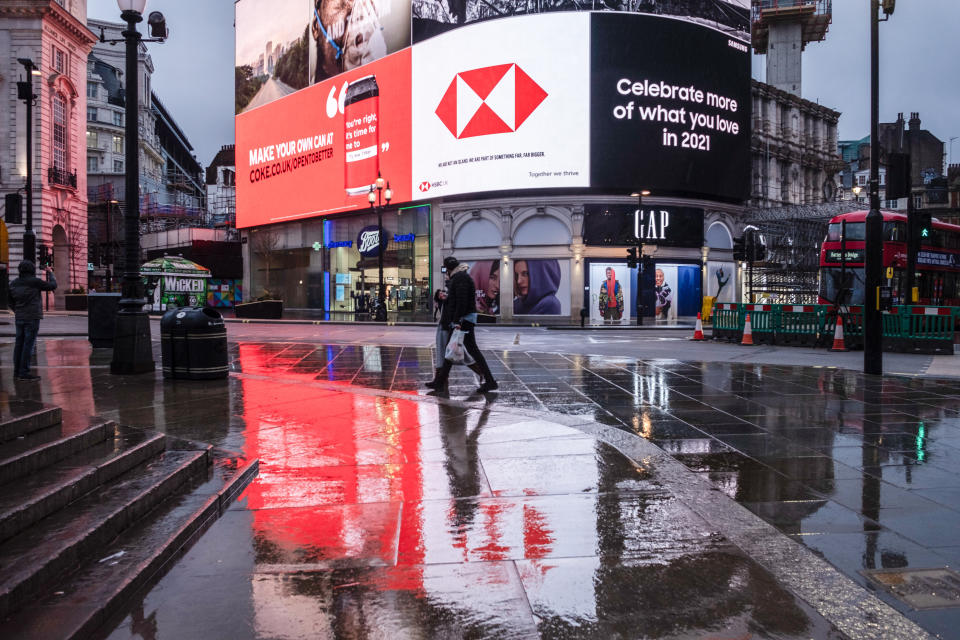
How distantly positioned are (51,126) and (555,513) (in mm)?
53373

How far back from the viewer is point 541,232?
38844 mm

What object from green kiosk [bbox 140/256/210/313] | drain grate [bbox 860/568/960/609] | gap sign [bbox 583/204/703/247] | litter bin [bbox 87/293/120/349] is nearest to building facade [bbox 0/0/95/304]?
green kiosk [bbox 140/256/210/313]

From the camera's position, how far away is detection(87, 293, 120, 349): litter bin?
14523 millimetres

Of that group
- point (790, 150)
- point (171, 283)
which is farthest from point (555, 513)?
point (790, 150)

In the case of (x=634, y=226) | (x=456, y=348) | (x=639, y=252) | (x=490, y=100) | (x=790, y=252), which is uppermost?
(x=490, y=100)

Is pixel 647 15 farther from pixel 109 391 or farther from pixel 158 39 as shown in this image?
pixel 109 391

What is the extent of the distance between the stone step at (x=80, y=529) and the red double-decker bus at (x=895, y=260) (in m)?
22.4

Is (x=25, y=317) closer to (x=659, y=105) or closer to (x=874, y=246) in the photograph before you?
(x=874, y=246)

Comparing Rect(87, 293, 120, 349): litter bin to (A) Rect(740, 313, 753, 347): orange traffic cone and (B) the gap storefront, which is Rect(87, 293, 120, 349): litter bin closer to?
(A) Rect(740, 313, 753, 347): orange traffic cone

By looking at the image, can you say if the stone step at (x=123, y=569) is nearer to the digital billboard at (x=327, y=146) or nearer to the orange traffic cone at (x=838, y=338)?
the orange traffic cone at (x=838, y=338)

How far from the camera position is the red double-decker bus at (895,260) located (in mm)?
23547

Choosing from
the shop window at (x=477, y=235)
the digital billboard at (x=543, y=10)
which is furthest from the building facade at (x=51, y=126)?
the shop window at (x=477, y=235)

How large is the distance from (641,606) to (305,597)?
152 cm

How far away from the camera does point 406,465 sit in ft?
18.5
